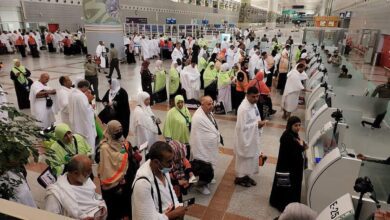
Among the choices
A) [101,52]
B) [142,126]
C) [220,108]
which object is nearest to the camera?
[142,126]

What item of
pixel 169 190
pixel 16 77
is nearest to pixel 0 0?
pixel 16 77

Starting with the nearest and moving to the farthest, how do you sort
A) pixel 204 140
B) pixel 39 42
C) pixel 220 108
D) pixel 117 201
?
pixel 117 201
pixel 204 140
pixel 220 108
pixel 39 42

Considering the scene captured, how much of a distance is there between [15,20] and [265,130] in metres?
20.9

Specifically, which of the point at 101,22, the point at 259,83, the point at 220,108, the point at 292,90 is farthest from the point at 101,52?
the point at 292,90

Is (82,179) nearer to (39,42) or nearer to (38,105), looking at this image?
(38,105)

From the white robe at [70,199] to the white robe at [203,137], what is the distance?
1.72 m

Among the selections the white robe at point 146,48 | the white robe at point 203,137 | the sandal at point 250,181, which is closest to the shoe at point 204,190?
the white robe at point 203,137

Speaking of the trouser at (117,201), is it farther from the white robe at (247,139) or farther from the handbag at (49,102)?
the handbag at (49,102)

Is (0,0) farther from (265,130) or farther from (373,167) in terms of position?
(373,167)

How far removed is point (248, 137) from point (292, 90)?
11.5ft

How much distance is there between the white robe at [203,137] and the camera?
3857mm

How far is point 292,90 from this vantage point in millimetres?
7082

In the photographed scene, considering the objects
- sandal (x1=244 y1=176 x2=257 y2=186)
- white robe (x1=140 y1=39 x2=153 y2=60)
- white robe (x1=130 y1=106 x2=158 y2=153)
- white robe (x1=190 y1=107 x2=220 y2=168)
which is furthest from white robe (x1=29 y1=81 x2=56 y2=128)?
white robe (x1=140 y1=39 x2=153 y2=60)

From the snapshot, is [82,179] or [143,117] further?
[143,117]
